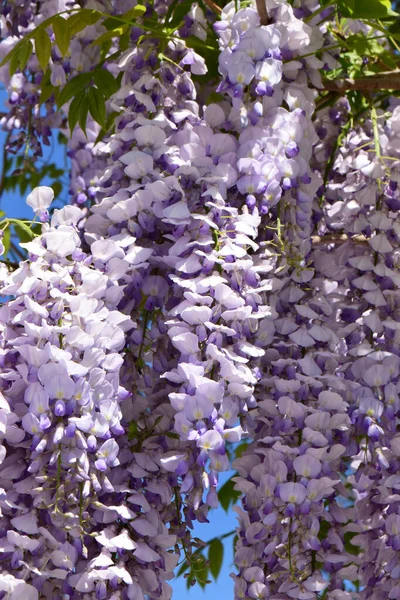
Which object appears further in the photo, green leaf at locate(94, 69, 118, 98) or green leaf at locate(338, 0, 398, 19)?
green leaf at locate(94, 69, 118, 98)

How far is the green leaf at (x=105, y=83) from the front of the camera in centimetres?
179

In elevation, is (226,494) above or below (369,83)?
below

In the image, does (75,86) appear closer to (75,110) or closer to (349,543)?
(75,110)

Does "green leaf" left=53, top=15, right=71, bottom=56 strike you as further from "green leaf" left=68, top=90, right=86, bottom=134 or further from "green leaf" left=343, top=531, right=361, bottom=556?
"green leaf" left=343, top=531, right=361, bottom=556

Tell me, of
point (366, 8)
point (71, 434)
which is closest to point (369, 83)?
point (366, 8)

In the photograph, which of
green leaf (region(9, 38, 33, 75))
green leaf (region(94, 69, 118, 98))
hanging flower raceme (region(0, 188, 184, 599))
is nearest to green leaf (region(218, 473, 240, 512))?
hanging flower raceme (region(0, 188, 184, 599))

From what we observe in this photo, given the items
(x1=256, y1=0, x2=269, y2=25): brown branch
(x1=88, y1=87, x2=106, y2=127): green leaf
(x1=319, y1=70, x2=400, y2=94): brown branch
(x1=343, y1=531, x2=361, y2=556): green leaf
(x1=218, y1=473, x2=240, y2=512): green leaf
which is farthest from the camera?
(x1=218, y1=473, x2=240, y2=512): green leaf

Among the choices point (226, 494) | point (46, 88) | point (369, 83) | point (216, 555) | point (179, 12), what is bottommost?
point (216, 555)

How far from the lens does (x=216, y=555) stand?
2.60m

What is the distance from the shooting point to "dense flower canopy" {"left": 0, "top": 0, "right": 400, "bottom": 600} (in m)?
1.41

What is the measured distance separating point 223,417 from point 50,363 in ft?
0.80

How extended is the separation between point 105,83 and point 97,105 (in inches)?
1.6

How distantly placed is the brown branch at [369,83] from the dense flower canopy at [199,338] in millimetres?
107

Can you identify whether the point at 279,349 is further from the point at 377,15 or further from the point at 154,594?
the point at 377,15
